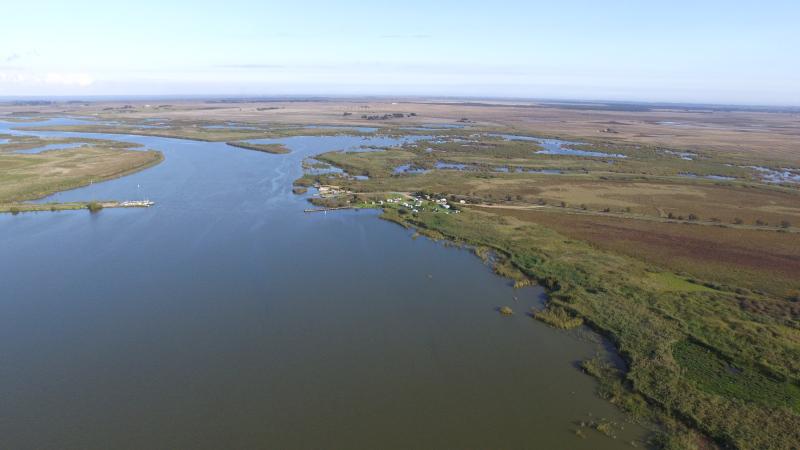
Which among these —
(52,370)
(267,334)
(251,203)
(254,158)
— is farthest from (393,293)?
(254,158)

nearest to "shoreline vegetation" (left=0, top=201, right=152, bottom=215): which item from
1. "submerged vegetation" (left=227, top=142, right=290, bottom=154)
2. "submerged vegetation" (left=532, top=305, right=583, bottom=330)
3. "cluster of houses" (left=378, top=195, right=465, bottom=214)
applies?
"cluster of houses" (left=378, top=195, right=465, bottom=214)

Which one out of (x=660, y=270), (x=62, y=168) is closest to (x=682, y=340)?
(x=660, y=270)

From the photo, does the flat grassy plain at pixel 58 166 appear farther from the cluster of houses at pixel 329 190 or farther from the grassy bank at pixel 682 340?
the grassy bank at pixel 682 340

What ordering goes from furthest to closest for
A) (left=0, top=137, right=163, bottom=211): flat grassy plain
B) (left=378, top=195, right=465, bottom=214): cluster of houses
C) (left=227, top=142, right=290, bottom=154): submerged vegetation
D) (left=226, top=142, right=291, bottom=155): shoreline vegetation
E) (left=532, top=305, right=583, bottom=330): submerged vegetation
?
(left=227, top=142, right=290, bottom=154): submerged vegetation < (left=226, top=142, right=291, bottom=155): shoreline vegetation < (left=0, top=137, right=163, bottom=211): flat grassy plain < (left=378, top=195, right=465, bottom=214): cluster of houses < (left=532, top=305, right=583, bottom=330): submerged vegetation

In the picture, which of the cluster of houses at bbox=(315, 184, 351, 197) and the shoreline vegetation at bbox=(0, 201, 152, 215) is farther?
the cluster of houses at bbox=(315, 184, 351, 197)

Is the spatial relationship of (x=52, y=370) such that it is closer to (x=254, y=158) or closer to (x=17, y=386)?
(x=17, y=386)

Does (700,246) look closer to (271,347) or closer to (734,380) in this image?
(734,380)

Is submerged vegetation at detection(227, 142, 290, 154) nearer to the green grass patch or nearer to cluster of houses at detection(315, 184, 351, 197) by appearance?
cluster of houses at detection(315, 184, 351, 197)

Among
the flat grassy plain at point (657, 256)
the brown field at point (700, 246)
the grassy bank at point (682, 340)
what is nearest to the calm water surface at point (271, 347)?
the grassy bank at point (682, 340)

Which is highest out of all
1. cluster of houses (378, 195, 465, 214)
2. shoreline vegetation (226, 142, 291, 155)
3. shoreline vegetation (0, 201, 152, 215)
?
shoreline vegetation (226, 142, 291, 155)
